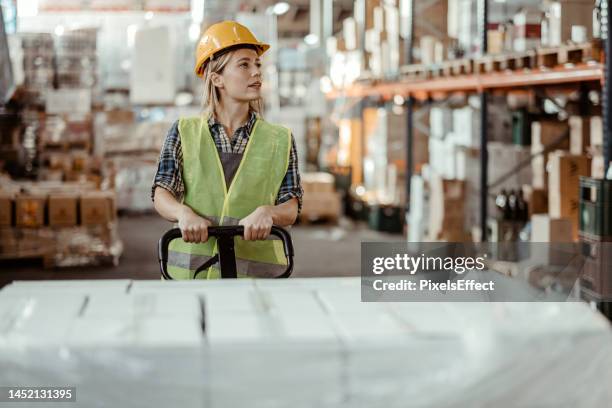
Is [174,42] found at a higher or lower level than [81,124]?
higher

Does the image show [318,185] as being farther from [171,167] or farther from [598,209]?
[171,167]

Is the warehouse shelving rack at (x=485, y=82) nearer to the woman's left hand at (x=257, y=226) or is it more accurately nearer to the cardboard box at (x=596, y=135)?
the cardboard box at (x=596, y=135)

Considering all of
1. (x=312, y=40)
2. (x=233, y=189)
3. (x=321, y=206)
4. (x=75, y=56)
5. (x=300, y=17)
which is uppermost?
(x=300, y=17)

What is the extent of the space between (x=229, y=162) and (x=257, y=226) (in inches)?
19.5

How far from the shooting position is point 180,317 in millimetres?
1777

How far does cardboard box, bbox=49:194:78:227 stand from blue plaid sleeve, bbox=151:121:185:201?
20.5 feet

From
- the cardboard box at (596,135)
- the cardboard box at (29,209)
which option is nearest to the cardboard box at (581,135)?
the cardboard box at (596,135)

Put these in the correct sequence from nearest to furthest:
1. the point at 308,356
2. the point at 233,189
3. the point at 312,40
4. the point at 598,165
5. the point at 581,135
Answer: the point at 308,356
the point at 233,189
the point at 598,165
the point at 581,135
the point at 312,40

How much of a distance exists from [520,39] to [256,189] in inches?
187

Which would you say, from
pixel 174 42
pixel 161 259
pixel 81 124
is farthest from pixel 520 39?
pixel 174 42

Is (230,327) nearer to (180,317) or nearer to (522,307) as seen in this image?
(180,317)

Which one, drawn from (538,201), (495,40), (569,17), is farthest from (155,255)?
(569,17)

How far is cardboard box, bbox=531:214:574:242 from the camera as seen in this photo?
6516 mm

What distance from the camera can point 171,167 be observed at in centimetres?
326
